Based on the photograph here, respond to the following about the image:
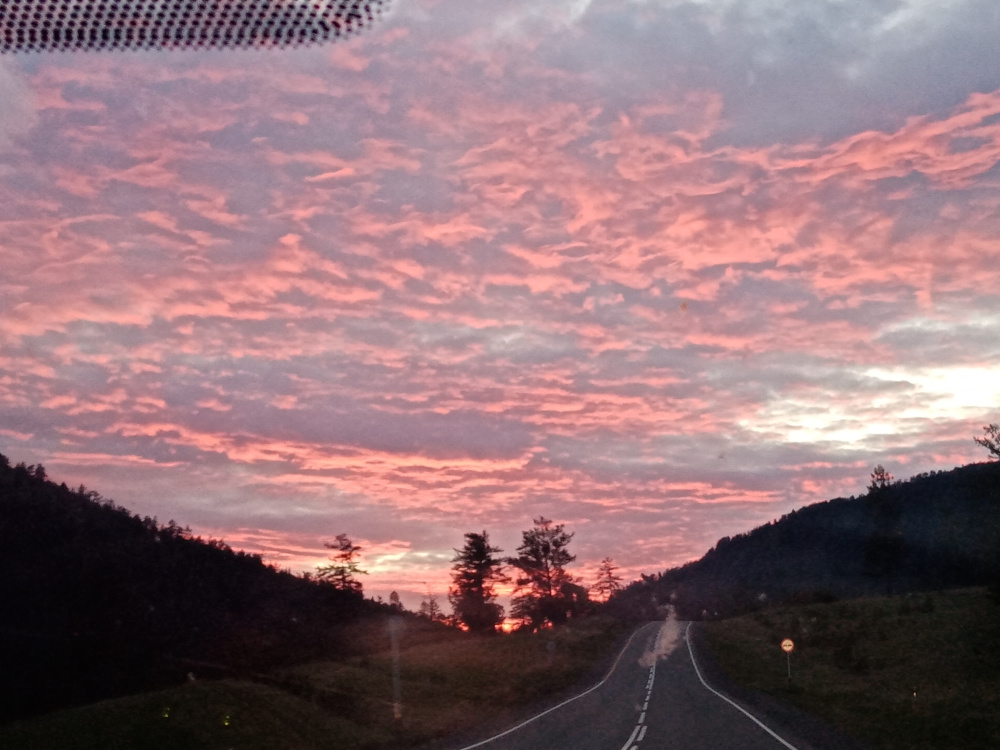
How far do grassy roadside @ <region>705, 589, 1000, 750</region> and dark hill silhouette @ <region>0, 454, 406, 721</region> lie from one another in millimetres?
25087

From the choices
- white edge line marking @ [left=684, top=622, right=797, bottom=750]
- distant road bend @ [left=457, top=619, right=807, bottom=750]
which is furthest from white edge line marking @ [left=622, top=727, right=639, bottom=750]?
white edge line marking @ [left=684, top=622, right=797, bottom=750]

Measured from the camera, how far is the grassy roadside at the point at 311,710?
70.5 ft

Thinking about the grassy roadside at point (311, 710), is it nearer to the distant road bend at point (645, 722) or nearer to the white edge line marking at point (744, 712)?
the distant road bend at point (645, 722)

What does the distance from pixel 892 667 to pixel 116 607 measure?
39123mm

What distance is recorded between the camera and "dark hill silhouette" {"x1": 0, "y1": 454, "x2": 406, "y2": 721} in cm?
2843

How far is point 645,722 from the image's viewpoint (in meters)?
29.2

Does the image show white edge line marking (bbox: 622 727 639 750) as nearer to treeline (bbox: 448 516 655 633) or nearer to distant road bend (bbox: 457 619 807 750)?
distant road bend (bbox: 457 619 807 750)

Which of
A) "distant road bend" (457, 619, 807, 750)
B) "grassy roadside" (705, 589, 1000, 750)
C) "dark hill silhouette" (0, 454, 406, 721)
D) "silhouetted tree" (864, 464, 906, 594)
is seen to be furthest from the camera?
"silhouetted tree" (864, 464, 906, 594)

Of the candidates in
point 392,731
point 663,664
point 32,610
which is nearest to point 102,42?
point 392,731

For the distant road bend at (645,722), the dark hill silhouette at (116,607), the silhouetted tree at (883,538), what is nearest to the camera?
the distant road bend at (645,722)

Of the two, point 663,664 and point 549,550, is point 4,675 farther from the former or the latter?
point 549,550

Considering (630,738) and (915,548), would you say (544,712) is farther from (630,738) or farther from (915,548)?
(915,548)

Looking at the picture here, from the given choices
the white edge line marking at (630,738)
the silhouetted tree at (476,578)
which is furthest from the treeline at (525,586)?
the white edge line marking at (630,738)

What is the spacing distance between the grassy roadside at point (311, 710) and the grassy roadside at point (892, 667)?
13662 millimetres
